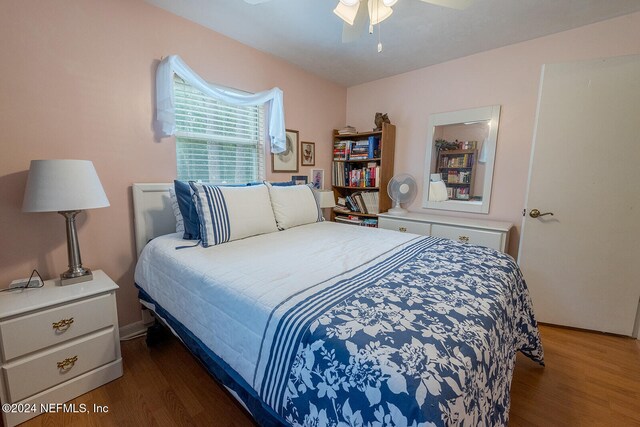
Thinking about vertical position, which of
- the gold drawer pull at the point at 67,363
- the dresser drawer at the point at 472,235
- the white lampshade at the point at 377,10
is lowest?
the gold drawer pull at the point at 67,363

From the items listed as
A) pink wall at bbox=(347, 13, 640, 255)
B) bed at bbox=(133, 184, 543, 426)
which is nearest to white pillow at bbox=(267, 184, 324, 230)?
bed at bbox=(133, 184, 543, 426)

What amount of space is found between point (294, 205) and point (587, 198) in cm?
218

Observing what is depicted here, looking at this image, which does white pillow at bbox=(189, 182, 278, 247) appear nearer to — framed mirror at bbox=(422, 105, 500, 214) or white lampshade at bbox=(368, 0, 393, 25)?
white lampshade at bbox=(368, 0, 393, 25)

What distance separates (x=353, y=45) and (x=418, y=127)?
1.13 m

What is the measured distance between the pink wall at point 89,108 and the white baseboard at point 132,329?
40 mm

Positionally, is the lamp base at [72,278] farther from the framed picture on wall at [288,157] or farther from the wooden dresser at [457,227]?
the wooden dresser at [457,227]

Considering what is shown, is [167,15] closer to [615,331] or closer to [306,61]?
[306,61]

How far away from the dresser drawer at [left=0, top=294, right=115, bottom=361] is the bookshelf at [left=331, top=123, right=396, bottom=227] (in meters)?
2.43

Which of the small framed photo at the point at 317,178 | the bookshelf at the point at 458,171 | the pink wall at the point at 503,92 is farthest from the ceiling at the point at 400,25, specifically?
the small framed photo at the point at 317,178

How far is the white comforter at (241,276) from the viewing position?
100 centimetres

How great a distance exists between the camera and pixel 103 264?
5.84ft

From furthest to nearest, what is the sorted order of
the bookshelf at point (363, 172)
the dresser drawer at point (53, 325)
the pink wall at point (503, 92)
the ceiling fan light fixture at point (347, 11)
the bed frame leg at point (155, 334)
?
the bookshelf at point (363, 172)
the pink wall at point (503, 92)
the bed frame leg at point (155, 334)
the ceiling fan light fixture at point (347, 11)
the dresser drawer at point (53, 325)

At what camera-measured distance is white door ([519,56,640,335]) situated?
1852mm

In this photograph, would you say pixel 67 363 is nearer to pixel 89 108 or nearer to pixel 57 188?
pixel 57 188
